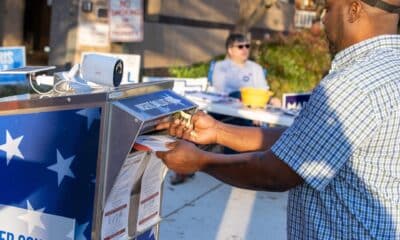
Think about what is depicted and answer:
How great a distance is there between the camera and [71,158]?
226 centimetres

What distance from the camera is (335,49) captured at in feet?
7.20

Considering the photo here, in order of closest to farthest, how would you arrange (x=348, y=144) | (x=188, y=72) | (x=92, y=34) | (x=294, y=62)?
(x=348, y=144), (x=92, y=34), (x=188, y=72), (x=294, y=62)

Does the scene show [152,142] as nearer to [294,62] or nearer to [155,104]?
[155,104]

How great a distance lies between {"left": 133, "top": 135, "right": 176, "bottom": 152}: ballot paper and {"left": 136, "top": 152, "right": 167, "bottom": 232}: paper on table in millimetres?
117

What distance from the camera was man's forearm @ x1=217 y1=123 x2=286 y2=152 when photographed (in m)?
2.70

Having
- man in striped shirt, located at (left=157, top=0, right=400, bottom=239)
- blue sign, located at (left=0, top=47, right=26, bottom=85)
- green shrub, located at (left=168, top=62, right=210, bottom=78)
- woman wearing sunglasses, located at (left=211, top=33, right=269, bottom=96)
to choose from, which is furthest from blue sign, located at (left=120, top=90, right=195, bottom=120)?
green shrub, located at (left=168, top=62, right=210, bottom=78)

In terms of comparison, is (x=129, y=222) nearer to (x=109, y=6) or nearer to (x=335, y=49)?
(x=335, y=49)

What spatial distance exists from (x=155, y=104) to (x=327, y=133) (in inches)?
26.7

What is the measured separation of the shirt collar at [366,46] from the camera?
2061mm

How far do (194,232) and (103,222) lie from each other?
297 cm

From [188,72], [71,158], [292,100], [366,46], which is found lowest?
[188,72]

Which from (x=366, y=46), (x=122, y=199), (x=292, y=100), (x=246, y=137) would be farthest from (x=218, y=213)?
(x=366, y=46)

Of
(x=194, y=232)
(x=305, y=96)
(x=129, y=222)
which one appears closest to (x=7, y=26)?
(x=305, y=96)

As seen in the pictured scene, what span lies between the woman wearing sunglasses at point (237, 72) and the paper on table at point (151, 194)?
15.6 feet
